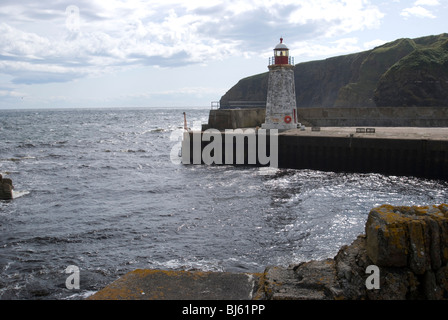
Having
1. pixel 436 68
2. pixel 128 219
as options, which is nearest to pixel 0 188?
pixel 128 219

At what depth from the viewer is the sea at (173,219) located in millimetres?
9828

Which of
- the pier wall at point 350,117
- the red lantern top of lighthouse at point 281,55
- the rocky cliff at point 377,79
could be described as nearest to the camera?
the red lantern top of lighthouse at point 281,55

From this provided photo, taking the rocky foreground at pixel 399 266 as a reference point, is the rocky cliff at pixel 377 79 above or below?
above

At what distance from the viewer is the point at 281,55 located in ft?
94.5

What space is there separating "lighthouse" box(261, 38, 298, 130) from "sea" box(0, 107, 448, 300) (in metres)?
5.64

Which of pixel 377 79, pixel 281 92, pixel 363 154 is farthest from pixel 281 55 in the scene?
pixel 377 79

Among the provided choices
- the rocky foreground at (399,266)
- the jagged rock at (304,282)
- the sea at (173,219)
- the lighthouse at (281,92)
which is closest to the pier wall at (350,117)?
the lighthouse at (281,92)

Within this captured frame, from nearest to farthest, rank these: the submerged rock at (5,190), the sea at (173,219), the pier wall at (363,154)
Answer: the sea at (173,219), the submerged rock at (5,190), the pier wall at (363,154)

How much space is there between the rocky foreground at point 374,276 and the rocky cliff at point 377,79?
1420 inches

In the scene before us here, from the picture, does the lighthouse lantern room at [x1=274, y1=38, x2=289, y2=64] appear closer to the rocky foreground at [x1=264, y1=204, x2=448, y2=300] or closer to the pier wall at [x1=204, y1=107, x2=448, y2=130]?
the pier wall at [x1=204, y1=107, x2=448, y2=130]

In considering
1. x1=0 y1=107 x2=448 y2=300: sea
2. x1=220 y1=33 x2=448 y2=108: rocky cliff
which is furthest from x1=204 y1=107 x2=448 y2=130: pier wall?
x1=220 y1=33 x2=448 y2=108: rocky cliff

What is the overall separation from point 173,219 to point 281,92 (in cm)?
1776

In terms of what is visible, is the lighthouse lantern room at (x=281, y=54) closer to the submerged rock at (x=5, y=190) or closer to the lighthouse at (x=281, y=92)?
the lighthouse at (x=281, y=92)
